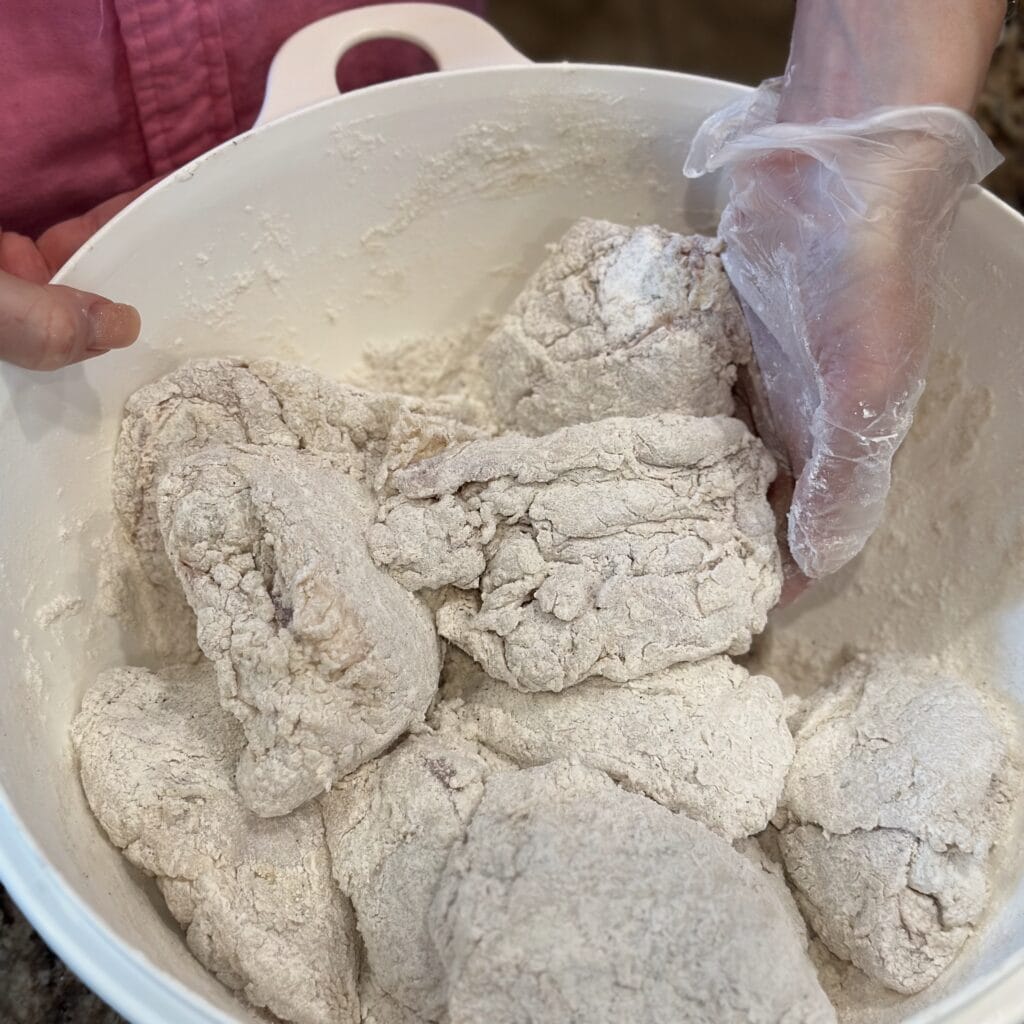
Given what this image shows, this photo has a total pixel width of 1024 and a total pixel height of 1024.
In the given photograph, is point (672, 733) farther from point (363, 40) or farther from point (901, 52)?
point (363, 40)

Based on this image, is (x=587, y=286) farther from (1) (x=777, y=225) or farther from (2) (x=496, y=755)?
(2) (x=496, y=755)

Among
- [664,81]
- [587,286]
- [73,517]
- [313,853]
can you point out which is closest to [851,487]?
[587,286]

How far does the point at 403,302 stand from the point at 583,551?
482mm

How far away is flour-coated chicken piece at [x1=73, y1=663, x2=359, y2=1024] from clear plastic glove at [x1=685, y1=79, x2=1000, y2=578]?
1.84ft

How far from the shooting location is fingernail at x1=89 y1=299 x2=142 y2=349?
0.85 metres

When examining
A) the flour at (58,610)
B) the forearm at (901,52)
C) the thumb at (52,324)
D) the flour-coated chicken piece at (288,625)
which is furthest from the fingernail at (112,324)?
the forearm at (901,52)

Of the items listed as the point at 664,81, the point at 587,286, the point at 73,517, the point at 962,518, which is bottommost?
the point at 962,518

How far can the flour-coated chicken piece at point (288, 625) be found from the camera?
769 mm

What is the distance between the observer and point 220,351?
107 cm

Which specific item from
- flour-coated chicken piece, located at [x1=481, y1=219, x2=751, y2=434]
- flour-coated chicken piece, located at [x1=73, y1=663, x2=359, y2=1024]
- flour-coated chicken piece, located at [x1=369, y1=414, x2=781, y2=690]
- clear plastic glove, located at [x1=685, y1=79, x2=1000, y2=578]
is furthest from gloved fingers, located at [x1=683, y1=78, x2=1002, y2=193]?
flour-coated chicken piece, located at [x1=73, y1=663, x2=359, y2=1024]

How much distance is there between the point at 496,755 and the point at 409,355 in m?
0.54

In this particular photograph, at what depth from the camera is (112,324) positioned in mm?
867

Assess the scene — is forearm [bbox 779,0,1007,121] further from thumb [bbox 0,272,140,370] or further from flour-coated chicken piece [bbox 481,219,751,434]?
thumb [bbox 0,272,140,370]

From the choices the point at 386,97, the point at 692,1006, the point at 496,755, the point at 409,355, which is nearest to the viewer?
the point at 692,1006
